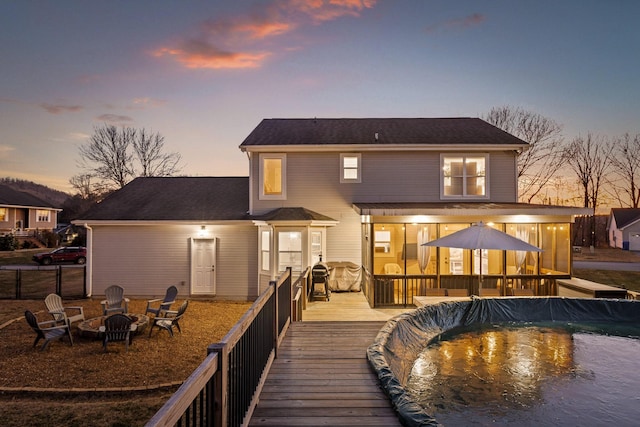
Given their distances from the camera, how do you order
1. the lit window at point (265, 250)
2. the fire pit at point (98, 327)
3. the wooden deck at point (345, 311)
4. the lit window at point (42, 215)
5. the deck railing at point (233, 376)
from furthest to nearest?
the lit window at point (42, 215) → the lit window at point (265, 250) → the fire pit at point (98, 327) → the wooden deck at point (345, 311) → the deck railing at point (233, 376)

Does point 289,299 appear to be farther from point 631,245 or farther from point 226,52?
point 631,245

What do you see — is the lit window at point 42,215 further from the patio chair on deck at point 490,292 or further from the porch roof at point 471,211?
the patio chair on deck at point 490,292

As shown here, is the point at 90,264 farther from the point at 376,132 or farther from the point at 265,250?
the point at 376,132

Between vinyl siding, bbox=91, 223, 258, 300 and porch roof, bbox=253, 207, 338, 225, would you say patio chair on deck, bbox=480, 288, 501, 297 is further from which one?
vinyl siding, bbox=91, 223, 258, 300

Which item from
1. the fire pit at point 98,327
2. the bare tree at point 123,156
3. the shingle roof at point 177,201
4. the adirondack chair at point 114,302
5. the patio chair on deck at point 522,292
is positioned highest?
the bare tree at point 123,156

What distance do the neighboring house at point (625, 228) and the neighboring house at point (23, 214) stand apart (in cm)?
6733

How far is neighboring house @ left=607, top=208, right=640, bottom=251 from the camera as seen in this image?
39.4 metres

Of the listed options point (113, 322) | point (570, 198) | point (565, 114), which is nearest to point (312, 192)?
point (113, 322)

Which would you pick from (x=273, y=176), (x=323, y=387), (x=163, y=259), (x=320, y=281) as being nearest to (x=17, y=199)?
(x=163, y=259)

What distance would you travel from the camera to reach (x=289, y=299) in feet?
25.4

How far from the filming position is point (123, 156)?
33.1 meters

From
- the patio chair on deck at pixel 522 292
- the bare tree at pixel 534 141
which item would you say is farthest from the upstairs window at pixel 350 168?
the bare tree at pixel 534 141

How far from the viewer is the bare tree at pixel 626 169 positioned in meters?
40.6

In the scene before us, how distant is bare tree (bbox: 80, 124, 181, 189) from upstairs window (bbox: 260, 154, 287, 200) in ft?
77.1
